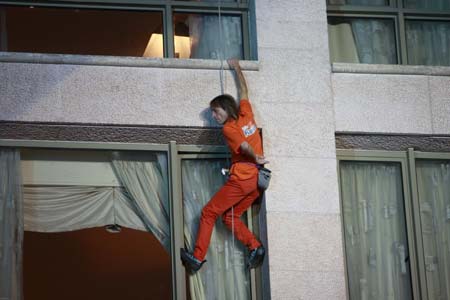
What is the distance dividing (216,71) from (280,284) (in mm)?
2541

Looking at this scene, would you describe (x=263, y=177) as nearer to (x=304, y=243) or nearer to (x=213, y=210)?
(x=213, y=210)

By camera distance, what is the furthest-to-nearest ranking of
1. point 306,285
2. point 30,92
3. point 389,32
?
point 389,32
point 30,92
point 306,285

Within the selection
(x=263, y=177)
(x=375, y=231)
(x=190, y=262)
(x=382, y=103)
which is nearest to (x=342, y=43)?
(x=382, y=103)

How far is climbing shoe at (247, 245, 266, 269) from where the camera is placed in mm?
13602

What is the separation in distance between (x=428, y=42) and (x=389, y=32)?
507mm

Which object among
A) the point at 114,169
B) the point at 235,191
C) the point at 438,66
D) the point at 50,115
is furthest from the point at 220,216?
the point at 438,66

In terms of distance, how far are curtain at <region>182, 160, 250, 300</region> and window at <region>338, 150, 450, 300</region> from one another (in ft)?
4.20

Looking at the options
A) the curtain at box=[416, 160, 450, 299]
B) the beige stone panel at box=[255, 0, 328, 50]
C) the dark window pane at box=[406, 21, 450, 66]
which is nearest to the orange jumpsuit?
the beige stone panel at box=[255, 0, 328, 50]

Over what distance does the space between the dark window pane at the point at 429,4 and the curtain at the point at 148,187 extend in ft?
12.6

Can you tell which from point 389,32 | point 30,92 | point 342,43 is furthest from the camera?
point 389,32

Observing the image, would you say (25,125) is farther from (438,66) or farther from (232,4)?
(438,66)

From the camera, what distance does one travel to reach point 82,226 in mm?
13906

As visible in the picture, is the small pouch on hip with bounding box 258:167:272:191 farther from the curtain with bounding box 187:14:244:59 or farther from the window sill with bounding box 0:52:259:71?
the curtain with bounding box 187:14:244:59

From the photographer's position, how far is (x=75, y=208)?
13.9 meters
